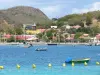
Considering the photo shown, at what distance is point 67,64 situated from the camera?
71062 mm

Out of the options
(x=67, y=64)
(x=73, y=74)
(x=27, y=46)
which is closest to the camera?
(x=73, y=74)

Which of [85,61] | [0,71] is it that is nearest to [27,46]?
[85,61]

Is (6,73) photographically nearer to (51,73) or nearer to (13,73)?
(13,73)

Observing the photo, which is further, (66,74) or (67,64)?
(67,64)

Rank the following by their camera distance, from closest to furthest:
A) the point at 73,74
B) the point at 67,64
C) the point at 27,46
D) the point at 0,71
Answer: the point at 73,74, the point at 0,71, the point at 67,64, the point at 27,46

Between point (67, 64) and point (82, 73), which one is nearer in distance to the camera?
point (82, 73)

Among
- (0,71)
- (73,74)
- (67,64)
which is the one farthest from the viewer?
(67,64)

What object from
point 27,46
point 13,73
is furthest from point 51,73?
point 27,46

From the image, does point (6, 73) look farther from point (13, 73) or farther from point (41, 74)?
point (41, 74)

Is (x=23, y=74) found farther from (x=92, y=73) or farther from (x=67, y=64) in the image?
(x=67, y=64)

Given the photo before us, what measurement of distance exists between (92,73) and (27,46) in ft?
471

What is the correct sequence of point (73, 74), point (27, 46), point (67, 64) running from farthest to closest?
point (27, 46)
point (67, 64)
point (73, 74)

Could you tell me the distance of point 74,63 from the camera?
71.2m

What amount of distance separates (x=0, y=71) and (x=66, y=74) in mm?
10694
